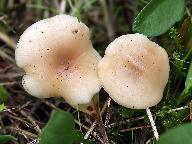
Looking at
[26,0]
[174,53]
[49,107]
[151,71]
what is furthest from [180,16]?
[26,0]

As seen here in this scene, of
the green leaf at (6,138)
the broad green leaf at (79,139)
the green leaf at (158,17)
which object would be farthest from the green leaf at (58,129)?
the green leaf at (158,17)

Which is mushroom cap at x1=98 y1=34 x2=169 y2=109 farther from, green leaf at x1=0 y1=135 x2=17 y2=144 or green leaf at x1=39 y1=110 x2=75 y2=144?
green leaf at x1=0 y1=135 x2=17 y2=144

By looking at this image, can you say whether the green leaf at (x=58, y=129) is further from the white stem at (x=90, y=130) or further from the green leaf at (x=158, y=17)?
the green leaf at (x=158, y=17)

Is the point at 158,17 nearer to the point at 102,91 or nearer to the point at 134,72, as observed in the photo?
the point at 134,72

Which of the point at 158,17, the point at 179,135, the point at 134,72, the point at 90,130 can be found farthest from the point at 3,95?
the point at 179,135

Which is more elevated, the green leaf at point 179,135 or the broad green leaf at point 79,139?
the green leaf at point 179,135

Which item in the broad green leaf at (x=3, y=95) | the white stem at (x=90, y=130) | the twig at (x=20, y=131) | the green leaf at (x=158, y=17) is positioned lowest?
the twig at (x=20, y=131)

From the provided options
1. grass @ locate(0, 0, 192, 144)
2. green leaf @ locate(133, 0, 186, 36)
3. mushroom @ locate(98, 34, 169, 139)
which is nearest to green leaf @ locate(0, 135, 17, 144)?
grass @ locate(0, 0, 192, 144)

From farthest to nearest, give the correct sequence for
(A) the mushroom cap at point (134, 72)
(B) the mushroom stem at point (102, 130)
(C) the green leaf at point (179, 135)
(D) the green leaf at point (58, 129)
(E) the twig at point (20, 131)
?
1. (E) the twig at point (20, 131)
2. (B) the mushroom stem at point (102, 130)
3. (A) the mushroom cap at point (134, 72)
4. (D) the green leaf at point (58, 129)
5. (C) the green leaf at point (179, 135)

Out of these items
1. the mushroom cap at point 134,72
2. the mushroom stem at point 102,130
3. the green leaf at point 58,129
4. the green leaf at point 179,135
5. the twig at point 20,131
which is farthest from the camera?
the twig at point 20,131
